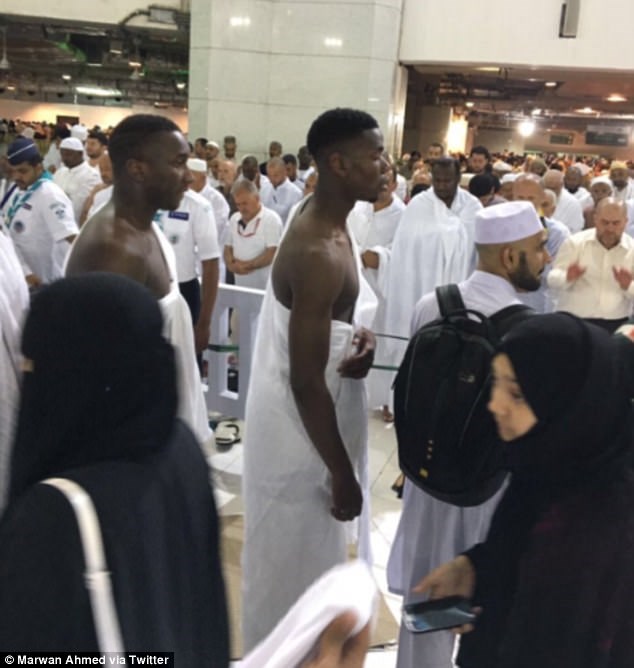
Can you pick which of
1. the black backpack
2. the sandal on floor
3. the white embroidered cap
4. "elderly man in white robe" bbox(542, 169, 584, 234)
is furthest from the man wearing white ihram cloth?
"elderly man in white robe" bbox(542, 169, 584, 234)

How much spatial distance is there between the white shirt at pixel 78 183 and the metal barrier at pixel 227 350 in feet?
9.94

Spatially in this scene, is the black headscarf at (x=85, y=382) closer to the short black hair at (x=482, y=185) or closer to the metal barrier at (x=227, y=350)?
the metal barrier at (x=227, y=350)

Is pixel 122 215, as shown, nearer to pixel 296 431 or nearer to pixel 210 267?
pixel 296 431

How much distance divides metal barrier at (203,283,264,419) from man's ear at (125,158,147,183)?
5.08ft

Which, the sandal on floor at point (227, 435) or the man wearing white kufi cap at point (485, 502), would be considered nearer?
the man wearing white kufi cap at point (485, 502)

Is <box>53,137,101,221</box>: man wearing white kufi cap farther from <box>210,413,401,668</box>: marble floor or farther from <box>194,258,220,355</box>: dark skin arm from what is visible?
<box>210,413,401,668</box>: marble floor

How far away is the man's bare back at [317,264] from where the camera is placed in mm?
1841

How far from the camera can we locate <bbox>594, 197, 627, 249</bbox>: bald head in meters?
4.29

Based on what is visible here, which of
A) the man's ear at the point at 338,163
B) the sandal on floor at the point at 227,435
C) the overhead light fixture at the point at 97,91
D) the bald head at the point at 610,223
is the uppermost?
the overhead light fixture at the point at 97,91

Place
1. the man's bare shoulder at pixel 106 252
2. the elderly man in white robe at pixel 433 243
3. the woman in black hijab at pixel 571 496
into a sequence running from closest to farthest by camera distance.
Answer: the woman in black hijab at pixel 571 496
the man's bare shoulder at pixel 106 252
the elderly man in white robe at pixel 433 243

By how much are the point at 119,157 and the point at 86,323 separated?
167cm

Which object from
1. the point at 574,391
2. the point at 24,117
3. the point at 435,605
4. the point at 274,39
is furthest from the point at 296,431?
the point at 24,117

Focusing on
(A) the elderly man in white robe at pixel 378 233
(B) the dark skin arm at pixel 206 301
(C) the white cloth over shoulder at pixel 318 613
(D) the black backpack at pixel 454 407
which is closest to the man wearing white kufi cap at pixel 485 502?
(D) the black backpack at pixel 454 407

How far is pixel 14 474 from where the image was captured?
974 millimetres
